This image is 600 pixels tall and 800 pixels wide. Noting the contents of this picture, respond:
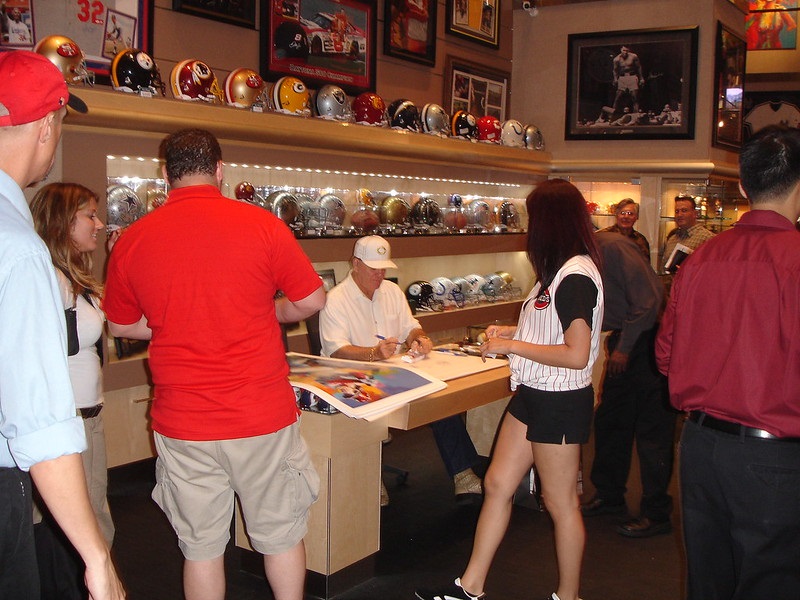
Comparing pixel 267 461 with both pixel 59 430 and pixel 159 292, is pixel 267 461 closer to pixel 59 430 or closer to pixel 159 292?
pixel 159 292

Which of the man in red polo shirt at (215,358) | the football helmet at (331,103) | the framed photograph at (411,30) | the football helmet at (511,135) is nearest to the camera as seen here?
the man in red polo shirt at (215,358)

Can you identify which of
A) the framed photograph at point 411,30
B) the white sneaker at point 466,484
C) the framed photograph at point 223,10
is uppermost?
the framed photograph at point 411,30

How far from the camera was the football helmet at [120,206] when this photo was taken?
4352 millimetres

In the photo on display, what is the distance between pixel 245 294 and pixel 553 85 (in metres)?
6.64

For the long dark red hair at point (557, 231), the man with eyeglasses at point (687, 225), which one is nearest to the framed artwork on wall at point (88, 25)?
the long dark red hair at point (557, 231)

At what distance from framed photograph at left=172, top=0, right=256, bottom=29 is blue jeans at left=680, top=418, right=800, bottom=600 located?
4.08 m

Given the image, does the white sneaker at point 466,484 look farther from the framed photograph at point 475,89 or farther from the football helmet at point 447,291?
the framed photograph at point 475,89

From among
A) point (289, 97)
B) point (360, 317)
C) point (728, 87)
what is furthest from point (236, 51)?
point (728, 87)

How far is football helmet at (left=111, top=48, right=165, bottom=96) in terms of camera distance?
4.14 m

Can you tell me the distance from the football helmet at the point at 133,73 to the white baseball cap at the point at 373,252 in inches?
54.0

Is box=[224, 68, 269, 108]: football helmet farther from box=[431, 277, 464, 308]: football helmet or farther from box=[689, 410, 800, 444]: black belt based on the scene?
box=[689, 410, 800, 444]: black belt

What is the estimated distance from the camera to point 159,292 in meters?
2.33

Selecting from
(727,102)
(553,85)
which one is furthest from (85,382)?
(727,102)

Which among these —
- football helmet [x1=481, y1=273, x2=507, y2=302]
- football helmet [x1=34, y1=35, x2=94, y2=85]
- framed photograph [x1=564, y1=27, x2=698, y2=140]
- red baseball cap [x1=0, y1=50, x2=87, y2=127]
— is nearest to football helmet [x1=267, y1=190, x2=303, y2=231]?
football helmet [x1=34, y1=35, x2=94, y2=85]
